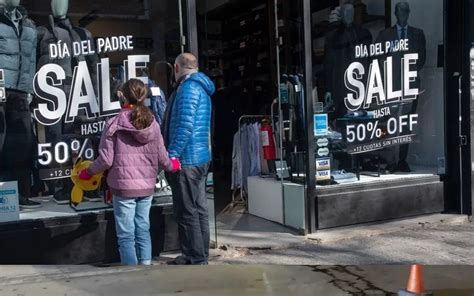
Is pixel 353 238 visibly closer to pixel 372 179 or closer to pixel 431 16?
pixel 372 179

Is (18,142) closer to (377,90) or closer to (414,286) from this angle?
(414,286)

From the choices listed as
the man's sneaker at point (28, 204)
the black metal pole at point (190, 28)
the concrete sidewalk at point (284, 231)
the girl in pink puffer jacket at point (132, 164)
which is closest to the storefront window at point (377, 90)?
the concrete sidewalk at point (284, 231)

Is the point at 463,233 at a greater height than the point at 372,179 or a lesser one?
lesser

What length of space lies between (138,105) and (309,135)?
7.69ft

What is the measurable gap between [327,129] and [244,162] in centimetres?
147

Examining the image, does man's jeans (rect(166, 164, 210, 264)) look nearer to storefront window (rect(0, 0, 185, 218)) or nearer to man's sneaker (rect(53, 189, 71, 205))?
storefront window (rect(0, 0, 185, 218))

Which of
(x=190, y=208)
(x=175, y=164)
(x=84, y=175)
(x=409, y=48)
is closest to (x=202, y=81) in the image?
(x=175, y=164)

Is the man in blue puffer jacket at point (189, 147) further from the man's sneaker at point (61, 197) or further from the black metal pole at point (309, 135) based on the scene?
the black metal pole at point (309, 135)

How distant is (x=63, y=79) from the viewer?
5.30m

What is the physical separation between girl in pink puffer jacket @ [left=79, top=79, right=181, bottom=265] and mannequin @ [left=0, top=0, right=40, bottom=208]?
2.49 ft

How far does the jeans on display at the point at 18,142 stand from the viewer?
514cm

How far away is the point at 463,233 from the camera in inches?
252

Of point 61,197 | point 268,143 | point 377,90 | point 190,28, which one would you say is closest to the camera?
point 61,197

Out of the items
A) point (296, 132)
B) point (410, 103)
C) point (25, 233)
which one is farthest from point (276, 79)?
point (25, 233)
